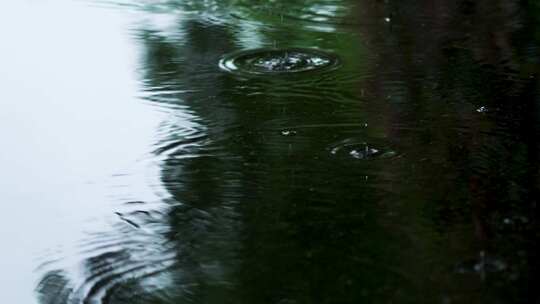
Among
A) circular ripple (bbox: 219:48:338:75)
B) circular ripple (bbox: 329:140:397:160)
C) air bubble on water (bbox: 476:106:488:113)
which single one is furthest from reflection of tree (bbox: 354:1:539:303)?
circular ripple (bbox: 219:48:338:75)

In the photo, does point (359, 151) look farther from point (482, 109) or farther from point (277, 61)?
point (277, 61)

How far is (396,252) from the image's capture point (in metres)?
4.17

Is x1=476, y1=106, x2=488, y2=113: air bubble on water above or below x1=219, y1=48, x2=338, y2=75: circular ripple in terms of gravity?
above

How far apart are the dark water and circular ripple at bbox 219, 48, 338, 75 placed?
0.02m

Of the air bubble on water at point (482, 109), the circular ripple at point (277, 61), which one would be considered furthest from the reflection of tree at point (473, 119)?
the circular ripple at point (277, 61)

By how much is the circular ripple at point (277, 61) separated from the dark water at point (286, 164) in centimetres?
2

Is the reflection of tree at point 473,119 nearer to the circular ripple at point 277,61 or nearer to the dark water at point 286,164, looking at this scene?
the dark water at point 286,164

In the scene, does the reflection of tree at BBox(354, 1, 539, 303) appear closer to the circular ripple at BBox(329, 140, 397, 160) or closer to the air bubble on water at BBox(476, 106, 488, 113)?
the air bubble on water at BBox(476, 106, 488, 113)

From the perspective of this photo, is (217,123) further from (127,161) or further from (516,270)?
(516,270)

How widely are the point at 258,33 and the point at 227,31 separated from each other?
260mm

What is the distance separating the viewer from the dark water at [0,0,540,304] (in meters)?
4.00

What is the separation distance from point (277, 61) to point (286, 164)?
79.6 inches

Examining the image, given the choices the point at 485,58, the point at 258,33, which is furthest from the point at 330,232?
the point at 258,33

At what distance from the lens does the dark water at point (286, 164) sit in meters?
4.00
